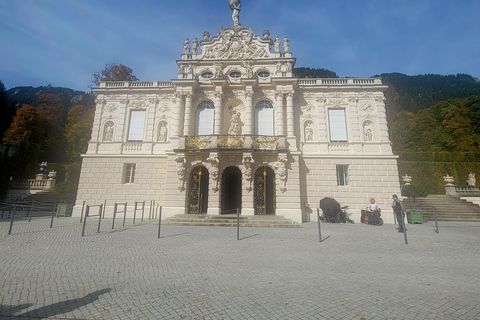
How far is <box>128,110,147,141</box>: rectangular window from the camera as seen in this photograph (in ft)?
67.4

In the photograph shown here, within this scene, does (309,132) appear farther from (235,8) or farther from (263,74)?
(235,8)

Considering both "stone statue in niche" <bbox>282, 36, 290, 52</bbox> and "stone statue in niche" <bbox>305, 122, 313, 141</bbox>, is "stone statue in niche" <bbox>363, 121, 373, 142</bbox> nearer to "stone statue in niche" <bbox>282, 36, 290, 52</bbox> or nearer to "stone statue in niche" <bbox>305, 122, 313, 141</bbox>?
"stone statue in niche" <bbox>305, 122, 313, 141</bbox>

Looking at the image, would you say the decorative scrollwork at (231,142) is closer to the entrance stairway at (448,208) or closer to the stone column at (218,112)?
the stone column at (218,112)

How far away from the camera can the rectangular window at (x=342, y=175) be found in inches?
738

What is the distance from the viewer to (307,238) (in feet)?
33.7

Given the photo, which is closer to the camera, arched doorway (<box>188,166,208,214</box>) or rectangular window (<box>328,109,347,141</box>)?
arched doorway (<box>188,166,208,214</box>)

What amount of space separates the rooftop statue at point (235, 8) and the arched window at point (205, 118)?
9568 millimetres

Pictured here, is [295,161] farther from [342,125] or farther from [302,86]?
[302,86]

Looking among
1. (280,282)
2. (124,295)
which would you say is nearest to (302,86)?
(280,282)

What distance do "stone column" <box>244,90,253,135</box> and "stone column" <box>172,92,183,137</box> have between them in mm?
5777

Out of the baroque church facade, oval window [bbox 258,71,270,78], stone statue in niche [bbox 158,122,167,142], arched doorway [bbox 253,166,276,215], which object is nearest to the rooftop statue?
the baroque church facade

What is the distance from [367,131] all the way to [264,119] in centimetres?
909

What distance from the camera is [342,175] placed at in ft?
62.1

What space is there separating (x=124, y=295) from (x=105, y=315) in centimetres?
72
